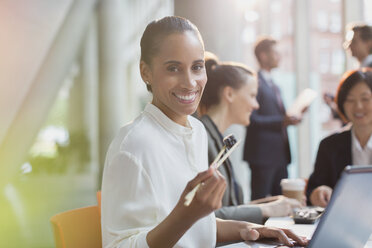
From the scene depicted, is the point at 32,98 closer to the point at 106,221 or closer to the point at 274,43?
the point at 274,43

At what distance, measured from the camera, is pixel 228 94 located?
85.6 inches

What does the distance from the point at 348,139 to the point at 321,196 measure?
36cm

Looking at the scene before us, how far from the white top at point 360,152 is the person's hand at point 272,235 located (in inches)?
40.4

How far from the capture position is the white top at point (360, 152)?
7.07 ft

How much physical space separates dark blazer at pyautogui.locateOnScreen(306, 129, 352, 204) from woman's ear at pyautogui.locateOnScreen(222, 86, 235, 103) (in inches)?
20.5

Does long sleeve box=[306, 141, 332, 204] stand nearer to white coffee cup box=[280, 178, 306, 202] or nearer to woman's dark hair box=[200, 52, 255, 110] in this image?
white coffee cup box=[280, 178, 306, 202]

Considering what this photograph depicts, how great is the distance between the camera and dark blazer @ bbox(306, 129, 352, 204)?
2.21 metres

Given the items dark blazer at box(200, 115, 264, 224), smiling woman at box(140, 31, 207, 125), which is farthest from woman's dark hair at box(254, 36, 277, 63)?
smiling woman at box(140, 31, 207, 125)

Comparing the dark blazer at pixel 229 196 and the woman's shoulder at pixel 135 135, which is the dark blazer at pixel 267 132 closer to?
the dark blazer at pixel 229 196

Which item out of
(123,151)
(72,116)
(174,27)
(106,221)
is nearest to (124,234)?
(106,221)

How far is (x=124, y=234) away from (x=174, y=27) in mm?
487

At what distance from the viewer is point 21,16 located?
3.86 meters

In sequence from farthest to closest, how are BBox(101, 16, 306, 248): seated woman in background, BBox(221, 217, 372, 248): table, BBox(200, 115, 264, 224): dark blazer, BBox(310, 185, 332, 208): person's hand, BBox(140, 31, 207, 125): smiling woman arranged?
1. BBox(310, 185, 332, 208): person's hand
2. BBox(200, 115, 264, 224): dark blazer
3. BBox(221, 217, 372, 248): table
4. BBox(140, 31, 207, 125): smiling woman
5. BBox(101, 16, 306, 248): seated woman in background

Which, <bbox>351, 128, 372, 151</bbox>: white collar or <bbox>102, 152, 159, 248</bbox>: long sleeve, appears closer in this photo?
<bbox>102, 152, 159, 248</bbox>: long sleeve
